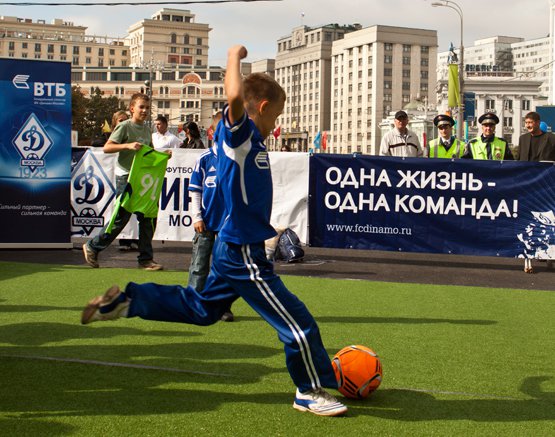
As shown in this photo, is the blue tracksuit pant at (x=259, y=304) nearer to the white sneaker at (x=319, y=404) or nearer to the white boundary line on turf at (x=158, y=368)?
the white sneaker at (x=319, y=404)

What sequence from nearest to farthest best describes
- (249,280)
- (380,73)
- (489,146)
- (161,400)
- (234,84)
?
(234,84)
(249,280)
(161,400)
(489,146)
(380,73)

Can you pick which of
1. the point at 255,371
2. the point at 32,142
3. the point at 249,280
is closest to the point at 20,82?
the point at 32,142

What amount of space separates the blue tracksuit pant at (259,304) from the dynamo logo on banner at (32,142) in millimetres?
8092

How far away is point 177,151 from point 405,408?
8827 millimetres

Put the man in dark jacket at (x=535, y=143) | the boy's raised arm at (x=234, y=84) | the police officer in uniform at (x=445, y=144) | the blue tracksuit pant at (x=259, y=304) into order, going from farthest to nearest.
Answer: the police officer in uniform at (x=445, y=144), the man in dark jacket at (x=535, y=143), the blue tracksuit pant at (x=259, y=304), the boy's raised arm at (x=234, y=84)

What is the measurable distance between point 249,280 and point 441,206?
7.97 metres

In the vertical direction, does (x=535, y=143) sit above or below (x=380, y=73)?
below

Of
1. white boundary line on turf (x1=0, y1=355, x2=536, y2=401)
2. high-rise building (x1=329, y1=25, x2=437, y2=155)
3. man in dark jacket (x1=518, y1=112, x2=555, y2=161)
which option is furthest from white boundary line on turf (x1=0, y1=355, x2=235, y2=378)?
high-rise building (x1=329, y1=25, x2=437, y2=155)

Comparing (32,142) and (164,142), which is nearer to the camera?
(32,142)

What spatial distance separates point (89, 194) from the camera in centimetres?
1299

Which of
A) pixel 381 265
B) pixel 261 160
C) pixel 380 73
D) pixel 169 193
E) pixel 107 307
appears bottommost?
pixel 381 265

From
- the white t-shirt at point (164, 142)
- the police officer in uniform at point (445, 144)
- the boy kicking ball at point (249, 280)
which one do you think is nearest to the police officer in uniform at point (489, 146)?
the police officer in uniform at point (445, 144)

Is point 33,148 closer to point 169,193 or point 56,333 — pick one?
point 169,193

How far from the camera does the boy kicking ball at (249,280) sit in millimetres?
4230
